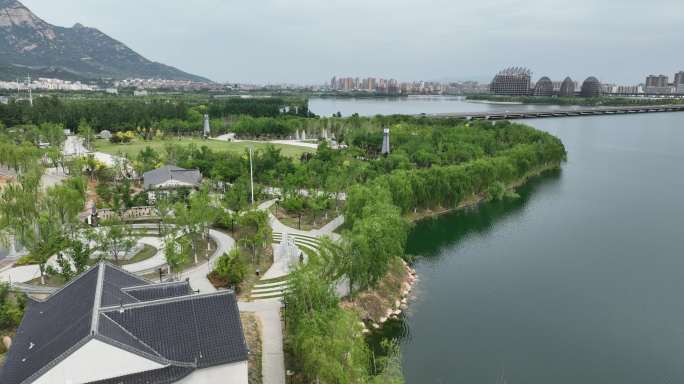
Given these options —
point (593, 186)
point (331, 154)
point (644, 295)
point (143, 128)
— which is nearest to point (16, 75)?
point (143, 128)

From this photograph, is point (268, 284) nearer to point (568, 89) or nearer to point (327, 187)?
point (327, 187)

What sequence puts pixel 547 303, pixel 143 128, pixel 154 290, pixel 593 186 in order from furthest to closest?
pixel 143 128, pixel 593 186, pixel 547 303, pixel 154 290

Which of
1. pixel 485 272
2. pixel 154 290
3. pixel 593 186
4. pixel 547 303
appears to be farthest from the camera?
pixel 593 186

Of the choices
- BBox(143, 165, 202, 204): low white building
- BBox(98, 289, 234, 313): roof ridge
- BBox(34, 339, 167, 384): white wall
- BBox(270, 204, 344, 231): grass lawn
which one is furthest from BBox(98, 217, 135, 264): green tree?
BBox(34, 339, 167, 384): white wall

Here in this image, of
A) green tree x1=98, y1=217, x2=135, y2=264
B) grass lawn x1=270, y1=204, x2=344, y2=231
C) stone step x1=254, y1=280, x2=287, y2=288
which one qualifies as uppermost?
green tree x1=98, y1=217, x2=135, y2=264

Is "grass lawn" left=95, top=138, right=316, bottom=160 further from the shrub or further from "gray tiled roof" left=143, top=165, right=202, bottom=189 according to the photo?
the shrub

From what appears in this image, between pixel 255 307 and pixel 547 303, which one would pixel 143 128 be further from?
pixel 547 303

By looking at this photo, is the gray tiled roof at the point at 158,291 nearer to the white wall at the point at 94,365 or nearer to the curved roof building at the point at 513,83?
the white wall at the point at 94,365

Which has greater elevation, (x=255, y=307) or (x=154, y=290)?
(x=154, y=290)
